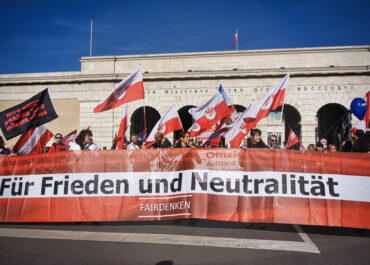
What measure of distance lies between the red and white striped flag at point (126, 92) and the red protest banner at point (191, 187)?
68.8 inches

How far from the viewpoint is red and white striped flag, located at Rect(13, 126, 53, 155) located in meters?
7.39

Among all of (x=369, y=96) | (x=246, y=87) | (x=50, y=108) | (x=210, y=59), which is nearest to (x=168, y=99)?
(x=210, y=59)

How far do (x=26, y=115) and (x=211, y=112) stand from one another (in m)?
4.96

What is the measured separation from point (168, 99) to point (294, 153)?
18012 millimetres

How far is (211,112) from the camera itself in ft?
30.1

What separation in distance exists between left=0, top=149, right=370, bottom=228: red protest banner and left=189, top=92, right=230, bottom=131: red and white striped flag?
296 centimetres

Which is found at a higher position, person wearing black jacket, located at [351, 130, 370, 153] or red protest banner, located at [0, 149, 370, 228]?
person wearing black jacket, located at [351, 130, 370, 153]

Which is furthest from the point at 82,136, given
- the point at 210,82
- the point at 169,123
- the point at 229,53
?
the point at 229,53

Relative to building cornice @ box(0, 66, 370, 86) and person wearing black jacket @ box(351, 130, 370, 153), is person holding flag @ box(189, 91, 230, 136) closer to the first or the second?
person wearing black jacket @ box(351, 130, 370, 153)

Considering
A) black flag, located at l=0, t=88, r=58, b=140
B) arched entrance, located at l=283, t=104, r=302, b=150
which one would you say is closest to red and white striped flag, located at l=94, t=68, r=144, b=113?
black flag, located at l=0, t=88, r=58, b=140

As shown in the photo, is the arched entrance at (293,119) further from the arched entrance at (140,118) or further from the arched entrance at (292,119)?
the arched entrance at (140,118)

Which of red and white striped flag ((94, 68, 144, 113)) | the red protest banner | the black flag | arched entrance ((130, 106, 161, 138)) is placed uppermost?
arched entrance ((130, 106, 161, 138))

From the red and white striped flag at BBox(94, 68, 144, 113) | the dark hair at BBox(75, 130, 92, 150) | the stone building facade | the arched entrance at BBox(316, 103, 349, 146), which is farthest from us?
the arched entrance at BBox(316, 103, 349, 146)

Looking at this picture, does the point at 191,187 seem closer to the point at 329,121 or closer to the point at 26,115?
the point at 26,115
